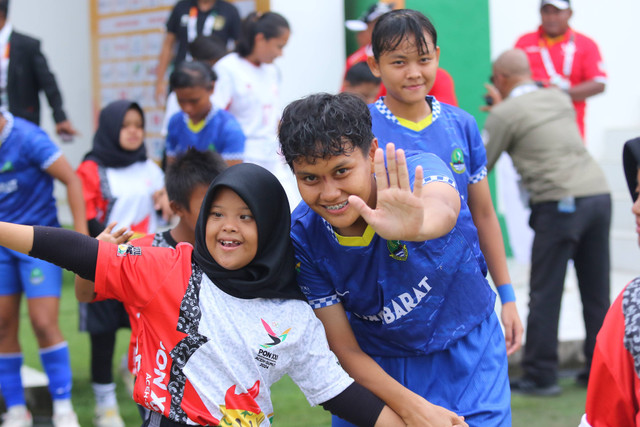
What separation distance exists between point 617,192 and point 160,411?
647 cm

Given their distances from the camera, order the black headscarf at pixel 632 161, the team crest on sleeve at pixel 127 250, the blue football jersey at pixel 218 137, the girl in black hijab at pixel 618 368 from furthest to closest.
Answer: the blue football jersey at pixel 218 137
the team crest on sleeve at pixel 127 250
the black headscarf at pixel 632 161
the girl in black hijab at pixel 618 368

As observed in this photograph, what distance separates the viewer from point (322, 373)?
7.80 feet

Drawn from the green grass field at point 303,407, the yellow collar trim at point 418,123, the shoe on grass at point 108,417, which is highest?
the yellow collar trim at point 418,123

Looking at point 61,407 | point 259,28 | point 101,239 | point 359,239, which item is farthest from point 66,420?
point 259,28

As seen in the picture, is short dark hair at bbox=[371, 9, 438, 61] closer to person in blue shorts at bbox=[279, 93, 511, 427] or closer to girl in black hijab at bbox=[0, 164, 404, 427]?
person in blue shorts at bbox=[279, 93, 511, 427]

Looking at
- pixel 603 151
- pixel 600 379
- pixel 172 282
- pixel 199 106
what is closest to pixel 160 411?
pixel 172 282

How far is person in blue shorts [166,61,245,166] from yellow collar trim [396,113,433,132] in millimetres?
2457

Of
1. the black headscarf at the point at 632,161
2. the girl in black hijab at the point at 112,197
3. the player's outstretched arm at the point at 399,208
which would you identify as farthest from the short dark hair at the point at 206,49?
the black headscarf at the point at 632,161

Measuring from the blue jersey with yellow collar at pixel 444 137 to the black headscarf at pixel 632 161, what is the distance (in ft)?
2.18

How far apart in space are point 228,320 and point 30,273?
225 centimetres

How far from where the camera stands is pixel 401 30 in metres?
2.87

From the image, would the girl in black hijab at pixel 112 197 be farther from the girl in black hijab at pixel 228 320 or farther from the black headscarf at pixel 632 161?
the black headscarf at pixel 632 161

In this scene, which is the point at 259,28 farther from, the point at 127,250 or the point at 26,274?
the point at 127,250

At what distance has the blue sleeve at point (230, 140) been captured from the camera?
17.4 feet
